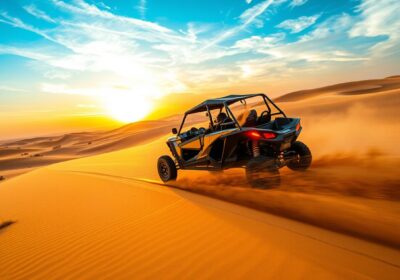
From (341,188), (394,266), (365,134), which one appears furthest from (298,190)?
(365,134)

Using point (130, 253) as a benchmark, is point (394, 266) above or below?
below

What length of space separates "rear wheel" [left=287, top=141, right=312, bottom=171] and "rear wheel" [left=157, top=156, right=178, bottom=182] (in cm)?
277

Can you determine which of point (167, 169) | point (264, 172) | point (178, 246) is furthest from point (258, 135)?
point (167, 169)

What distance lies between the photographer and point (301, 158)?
19.0ft

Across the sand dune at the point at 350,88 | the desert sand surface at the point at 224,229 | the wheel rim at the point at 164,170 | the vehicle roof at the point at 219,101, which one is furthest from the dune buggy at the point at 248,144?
the sand dune at the point at 350,88

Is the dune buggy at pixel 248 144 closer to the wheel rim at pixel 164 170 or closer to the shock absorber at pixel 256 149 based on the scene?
the shock absorber at pixel 256 149

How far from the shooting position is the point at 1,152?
122ft

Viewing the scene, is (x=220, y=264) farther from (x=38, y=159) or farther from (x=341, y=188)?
(x=38, y=159)

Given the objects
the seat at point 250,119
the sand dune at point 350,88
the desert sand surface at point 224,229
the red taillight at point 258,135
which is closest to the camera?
the desert sand surface at point 224,229

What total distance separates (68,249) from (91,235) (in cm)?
39

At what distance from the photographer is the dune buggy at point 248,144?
4.62 m

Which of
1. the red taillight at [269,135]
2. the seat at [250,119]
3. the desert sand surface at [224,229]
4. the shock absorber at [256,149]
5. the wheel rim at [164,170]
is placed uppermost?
the seat at [250,119]

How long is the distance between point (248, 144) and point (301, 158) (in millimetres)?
1451

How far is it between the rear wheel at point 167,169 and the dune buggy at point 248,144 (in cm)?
44
